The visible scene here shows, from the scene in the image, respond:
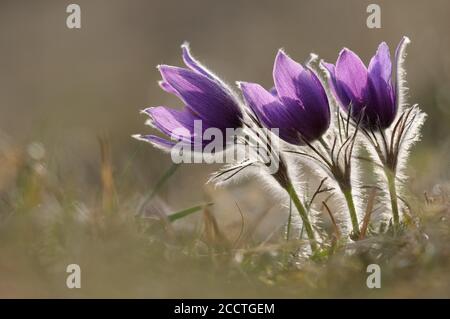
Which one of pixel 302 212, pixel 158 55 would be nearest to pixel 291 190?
pixel 302 212

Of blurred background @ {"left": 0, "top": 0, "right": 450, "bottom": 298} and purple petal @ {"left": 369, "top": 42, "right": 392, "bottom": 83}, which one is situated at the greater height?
blurred background @ {"left": 0, "top": 0, "right": 450, "bottom": 298}

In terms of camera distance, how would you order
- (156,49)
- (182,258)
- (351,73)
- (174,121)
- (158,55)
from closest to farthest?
(182,258)
(351,73)
(174,121)
(158,55)
(156,49)

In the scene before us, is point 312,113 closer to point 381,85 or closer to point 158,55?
point 381,85

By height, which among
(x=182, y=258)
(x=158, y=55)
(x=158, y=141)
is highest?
(x=158, y=55)

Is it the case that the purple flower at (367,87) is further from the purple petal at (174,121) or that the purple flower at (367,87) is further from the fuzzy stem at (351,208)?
the purple petal at (174,121)

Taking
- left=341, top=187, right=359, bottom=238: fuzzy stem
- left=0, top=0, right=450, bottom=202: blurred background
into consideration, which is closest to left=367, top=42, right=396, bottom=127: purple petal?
left=341, top=187, right=359, bottom=238: fuzzy stem

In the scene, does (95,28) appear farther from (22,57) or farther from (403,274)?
(403,274)

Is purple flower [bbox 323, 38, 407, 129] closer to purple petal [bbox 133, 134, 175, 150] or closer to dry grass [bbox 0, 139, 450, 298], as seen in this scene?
dry grass [bbox 0, 139, 450, 298]
